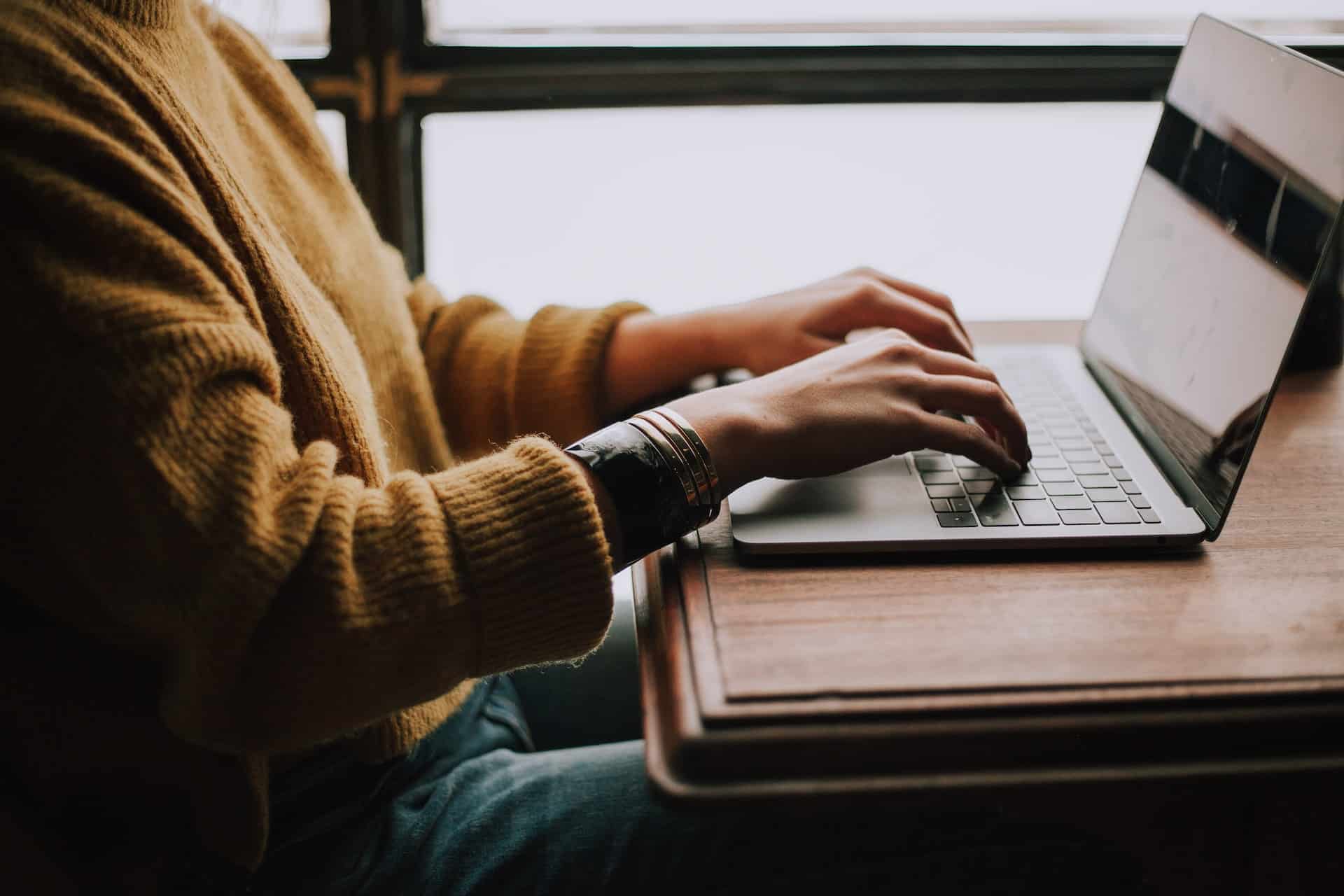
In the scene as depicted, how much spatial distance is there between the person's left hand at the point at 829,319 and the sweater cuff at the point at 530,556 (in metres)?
0.32

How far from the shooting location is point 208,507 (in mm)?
506

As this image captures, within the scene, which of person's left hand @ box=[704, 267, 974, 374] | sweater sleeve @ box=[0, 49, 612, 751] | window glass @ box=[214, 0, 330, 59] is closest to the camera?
sweater sleeve @ box=[0, 49, 612, 751]

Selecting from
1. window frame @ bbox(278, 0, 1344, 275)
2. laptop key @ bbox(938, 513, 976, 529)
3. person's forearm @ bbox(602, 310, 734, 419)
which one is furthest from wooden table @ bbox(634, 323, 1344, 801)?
window frame @ bbox(278, 0, 1344, 275)

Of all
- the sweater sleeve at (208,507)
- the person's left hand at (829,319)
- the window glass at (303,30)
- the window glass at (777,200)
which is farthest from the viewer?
the window glass at (777,200)

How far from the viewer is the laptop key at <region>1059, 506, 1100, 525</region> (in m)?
0.67

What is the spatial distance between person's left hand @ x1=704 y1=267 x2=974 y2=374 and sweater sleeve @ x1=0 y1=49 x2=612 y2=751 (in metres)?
0.33

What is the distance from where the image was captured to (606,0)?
50.1 inches

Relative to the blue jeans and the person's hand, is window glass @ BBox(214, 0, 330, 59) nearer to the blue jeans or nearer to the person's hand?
the person's hand

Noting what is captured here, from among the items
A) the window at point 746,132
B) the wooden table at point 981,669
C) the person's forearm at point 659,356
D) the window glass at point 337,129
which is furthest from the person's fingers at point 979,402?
the window glass at point 337,129

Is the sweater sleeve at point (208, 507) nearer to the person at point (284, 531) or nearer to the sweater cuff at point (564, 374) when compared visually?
the person at point (284, 531)

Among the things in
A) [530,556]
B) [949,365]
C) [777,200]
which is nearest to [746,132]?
[777,200]

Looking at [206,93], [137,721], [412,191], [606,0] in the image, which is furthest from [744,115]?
[137,721]

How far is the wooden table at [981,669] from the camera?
507 millimetres

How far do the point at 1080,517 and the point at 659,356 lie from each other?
39 centimetres
